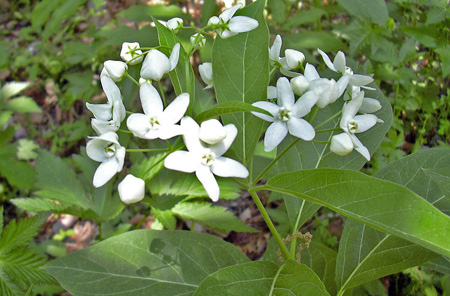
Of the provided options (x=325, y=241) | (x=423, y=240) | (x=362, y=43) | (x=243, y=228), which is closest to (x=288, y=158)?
(x=243, y=228)

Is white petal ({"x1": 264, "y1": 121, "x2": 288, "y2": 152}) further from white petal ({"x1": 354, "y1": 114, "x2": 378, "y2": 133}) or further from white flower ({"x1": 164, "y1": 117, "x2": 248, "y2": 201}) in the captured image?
white petal ({"x1": 354, "y1": 114, "x2": 378, "y2": 133})

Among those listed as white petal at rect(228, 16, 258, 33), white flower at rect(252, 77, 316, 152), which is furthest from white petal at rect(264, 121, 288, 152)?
white petal at rect(228, 16, 258, 33)

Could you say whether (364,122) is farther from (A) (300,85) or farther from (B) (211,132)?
(B) (211,132)

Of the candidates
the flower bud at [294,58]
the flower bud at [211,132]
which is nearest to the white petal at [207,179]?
the flower bud at [211,132]

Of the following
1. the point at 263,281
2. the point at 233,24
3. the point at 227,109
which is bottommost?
the point at 263,281

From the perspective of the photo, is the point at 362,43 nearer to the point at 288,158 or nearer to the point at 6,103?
the point at 288,158

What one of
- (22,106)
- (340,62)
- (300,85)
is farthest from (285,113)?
(22,106)

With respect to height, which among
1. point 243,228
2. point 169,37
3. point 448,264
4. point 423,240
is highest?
point 169,37

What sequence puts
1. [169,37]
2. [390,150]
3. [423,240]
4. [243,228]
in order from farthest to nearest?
[390,150] < [243,228] < [169,37] < [423,240]
